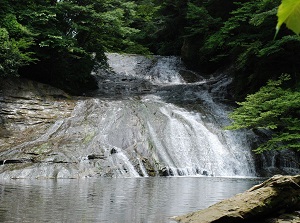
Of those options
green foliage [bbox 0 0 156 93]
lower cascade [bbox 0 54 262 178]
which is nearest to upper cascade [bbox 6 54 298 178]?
lower cascade [bbox 0 54 262 178]

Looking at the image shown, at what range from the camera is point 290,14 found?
521mm

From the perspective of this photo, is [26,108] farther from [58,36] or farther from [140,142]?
[140,142]

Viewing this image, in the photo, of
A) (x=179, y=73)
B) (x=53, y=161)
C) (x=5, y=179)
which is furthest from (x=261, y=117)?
(x=179, y=73)

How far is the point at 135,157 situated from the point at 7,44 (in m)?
6.68

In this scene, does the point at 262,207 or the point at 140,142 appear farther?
the point at 140,142

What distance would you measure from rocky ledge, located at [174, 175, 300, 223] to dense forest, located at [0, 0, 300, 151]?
8.30 meters

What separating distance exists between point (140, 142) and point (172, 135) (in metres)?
1.57

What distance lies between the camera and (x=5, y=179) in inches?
422

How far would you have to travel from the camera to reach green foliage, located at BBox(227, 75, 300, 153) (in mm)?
13180

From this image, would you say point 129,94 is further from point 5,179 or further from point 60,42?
point 5,179

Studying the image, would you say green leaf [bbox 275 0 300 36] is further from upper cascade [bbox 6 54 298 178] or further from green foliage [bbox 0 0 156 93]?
green foliage [bbox 0 0 156 93]

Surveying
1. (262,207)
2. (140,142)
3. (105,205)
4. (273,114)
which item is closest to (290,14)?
(262,207)

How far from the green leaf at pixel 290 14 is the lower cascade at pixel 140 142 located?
11368 millimetres

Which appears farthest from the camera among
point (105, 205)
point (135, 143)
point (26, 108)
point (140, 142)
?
point (26, 108)
